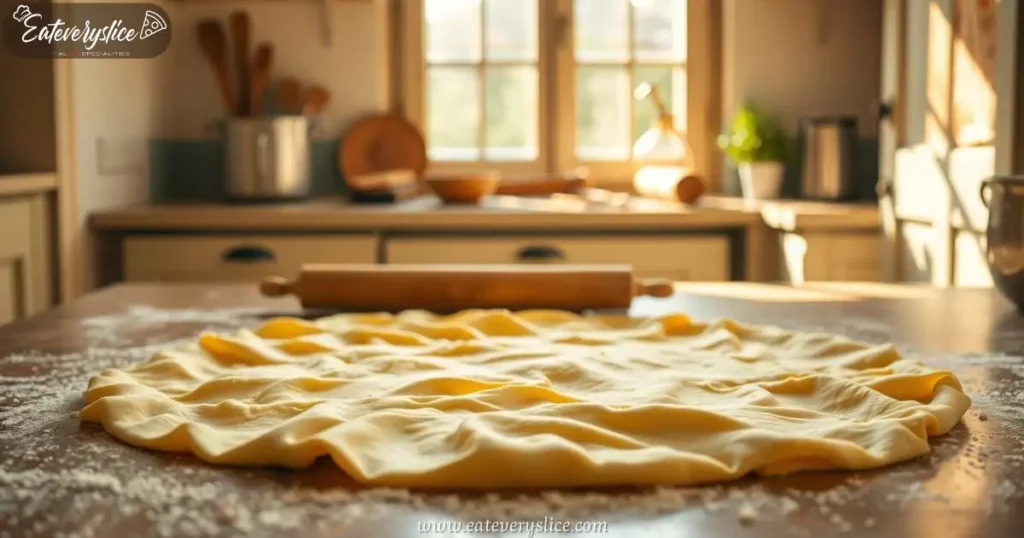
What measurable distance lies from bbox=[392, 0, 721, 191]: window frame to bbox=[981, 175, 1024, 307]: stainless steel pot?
2.11 meters

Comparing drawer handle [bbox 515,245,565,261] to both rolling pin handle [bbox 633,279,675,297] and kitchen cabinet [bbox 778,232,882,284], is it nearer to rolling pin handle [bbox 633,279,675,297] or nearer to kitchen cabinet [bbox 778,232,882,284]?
kitchen cabinet [bbox 778,232,882,284]

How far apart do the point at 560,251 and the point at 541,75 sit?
32.2 inches

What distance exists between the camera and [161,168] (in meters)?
3.30

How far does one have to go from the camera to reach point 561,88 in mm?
3365

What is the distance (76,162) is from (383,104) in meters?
1.00

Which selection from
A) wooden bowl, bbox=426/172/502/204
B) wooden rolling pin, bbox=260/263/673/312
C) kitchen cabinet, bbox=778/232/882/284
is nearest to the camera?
wooden rolling pin, bbox=260/263/673/312

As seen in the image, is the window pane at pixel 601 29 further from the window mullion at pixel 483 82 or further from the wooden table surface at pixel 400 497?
the wooden table surface at pixel 400 497

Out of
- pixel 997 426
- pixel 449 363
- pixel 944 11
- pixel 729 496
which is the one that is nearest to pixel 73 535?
pixel 729 496

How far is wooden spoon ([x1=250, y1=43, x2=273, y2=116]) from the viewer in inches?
125

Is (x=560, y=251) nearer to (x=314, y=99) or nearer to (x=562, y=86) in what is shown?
(x=562, y=86)

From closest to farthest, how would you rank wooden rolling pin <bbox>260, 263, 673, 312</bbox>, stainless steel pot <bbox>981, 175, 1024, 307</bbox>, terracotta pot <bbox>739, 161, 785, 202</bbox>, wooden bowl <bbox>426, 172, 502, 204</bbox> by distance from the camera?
stainless steel pot <bbox>981, 175, 1024, 307</bbox>
wooden rolling pin <bbox>260, 263, 673, 312</bbox>
wooden bowl <bbox>426, 172, 502, 204</bbox>
terracotta pot <bbox>739, 161, 785, 202</bbox>

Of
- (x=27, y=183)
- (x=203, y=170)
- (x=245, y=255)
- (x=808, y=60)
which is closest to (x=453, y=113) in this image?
(x=203, y=170)

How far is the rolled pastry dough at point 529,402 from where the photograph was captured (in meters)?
0.65

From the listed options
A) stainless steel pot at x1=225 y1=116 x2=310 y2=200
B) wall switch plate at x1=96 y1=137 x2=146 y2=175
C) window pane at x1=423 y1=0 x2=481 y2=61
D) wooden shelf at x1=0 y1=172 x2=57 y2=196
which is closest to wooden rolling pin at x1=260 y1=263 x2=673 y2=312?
wooden shelf at x1=0 y1=172 x2=57 y2=196
